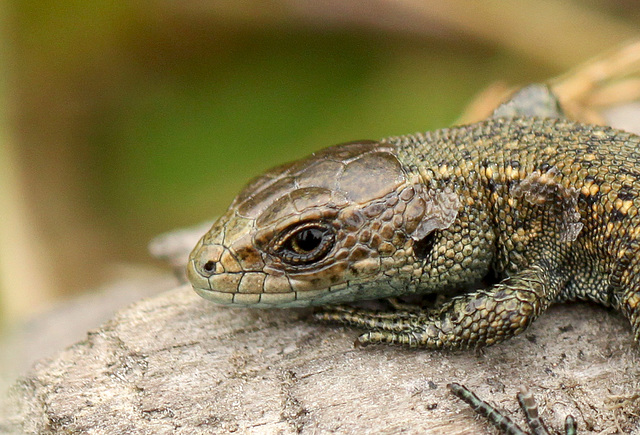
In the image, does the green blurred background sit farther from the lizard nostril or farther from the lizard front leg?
the lizard front leg

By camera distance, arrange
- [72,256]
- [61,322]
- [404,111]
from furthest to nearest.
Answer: [404,111], [72,256], [61,322]

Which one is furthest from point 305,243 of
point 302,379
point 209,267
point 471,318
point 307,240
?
point 471,318

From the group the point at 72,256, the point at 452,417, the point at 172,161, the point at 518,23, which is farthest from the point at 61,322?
the point at 518,23

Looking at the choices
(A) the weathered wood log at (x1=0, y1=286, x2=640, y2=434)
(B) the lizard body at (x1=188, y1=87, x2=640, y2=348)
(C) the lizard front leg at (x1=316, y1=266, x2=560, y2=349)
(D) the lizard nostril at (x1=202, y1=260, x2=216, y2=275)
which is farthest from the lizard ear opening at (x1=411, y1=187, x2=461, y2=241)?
(D) the lizard nostril at (x1=202, y1=260, x2=216, y2=275)

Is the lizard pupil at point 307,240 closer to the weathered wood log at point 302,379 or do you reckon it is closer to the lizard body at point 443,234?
the lizard body at point 443,234

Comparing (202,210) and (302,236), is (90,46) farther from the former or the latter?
(302,236)

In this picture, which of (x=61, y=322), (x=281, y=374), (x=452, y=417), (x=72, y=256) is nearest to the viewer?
(x=452, y=417)

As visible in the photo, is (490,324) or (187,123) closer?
(490,324)

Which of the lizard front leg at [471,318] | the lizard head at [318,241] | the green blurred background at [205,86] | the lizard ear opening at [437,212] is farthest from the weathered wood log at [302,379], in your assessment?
the green blurred background at [205,86]
